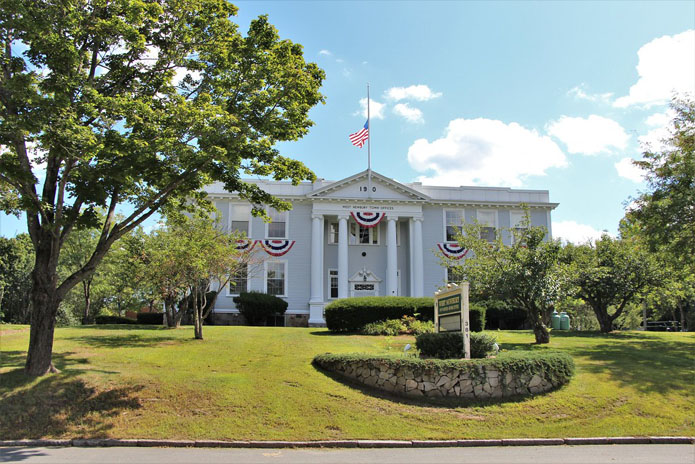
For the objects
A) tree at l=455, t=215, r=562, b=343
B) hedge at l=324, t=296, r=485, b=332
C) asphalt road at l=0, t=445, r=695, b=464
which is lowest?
asphalt road at l=0, t=445, r=695, b=464

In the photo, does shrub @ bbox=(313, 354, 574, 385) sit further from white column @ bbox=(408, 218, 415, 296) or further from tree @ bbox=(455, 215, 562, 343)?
white column @ bbox=(408, 218, 415, 296)

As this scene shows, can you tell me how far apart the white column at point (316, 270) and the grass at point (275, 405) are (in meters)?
18.2

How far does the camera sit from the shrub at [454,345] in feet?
40.7

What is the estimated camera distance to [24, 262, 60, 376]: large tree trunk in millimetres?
11328

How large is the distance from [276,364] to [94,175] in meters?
6.36

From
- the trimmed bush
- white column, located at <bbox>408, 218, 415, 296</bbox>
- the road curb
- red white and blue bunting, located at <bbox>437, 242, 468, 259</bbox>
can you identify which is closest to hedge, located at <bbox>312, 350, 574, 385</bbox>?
the road curb

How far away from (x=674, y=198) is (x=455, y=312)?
10.4 metres

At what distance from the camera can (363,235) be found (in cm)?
3506

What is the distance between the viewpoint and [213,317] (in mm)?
31891

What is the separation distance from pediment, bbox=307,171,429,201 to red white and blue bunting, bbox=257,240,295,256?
13.0ft

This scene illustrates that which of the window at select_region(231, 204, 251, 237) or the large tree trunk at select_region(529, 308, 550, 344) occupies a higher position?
the window at select_region(231, 204, 251, 237)

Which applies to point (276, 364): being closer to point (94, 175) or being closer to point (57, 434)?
point (57, 434)

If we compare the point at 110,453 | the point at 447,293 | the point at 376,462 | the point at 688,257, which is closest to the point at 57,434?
the point at 110,453

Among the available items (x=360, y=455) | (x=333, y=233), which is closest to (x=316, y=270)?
(x=333, y=233)
